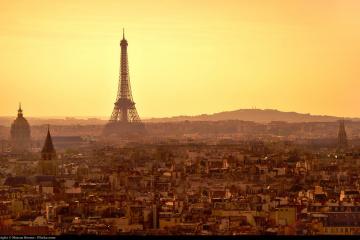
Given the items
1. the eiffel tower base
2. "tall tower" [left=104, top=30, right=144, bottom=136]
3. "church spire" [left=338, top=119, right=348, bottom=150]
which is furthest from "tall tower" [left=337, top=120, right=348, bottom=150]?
"tall tower" [left=104, top=30, right=144, bottom=136]

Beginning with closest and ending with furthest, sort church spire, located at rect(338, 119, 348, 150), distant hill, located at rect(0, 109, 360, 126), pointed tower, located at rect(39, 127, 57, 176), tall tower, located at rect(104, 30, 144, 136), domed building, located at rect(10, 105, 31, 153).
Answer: pointed tower, located at rect(39, 127, 57, 176), church spire, located at rect(338, 119, 348, 150), domed building, located at rect(10, 105, 31, 153), distant hill, located at rect(0, 109, 360, 126), tall tower, located at rect(104, 30, 144, 136)

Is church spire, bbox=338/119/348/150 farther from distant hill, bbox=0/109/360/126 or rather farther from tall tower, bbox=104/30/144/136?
tall tower, bbox=104/30/144/136

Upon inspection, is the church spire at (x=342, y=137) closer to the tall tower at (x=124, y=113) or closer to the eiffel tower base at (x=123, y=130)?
the eiffel tower base at (x=123, y=130)

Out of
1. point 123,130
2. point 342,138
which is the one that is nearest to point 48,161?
point 342,138

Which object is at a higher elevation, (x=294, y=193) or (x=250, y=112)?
(x=250, y=112)

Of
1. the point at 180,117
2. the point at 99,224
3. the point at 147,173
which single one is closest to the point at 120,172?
→ the point at 147,173

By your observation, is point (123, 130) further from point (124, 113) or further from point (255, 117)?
point (255, 117)

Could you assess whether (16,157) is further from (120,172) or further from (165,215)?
(165,215)
